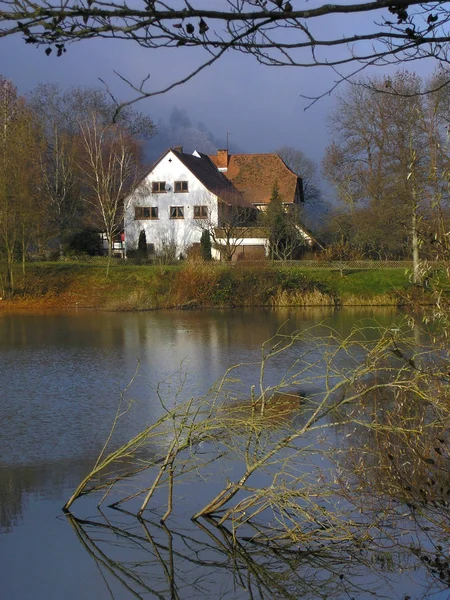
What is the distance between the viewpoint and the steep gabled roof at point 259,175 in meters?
53.8

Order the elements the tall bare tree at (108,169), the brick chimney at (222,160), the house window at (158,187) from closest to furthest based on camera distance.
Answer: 1. the tall bare tree at (108,169)
2. the house window at (158,187)
3. the brick chimney at (222,160)

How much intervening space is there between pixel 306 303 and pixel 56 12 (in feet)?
97.7

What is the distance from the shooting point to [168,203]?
50.4 meters

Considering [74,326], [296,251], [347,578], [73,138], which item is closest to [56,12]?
[347,578]

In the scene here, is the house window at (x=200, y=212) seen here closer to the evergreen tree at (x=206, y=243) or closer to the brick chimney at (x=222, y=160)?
the evergreen tree at (x=206, y=243)

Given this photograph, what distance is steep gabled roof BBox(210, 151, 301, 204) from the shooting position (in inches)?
2117

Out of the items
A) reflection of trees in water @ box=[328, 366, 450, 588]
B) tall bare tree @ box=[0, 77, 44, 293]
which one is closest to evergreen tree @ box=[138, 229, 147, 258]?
tall bare tree @ box=[0, 77, 44, 293]

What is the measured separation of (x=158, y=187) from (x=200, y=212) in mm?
3355

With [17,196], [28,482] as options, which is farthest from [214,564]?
[17,196]

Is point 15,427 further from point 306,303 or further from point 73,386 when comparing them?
point 306,303

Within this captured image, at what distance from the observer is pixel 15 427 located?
10938mm

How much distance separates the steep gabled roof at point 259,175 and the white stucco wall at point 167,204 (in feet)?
15.3

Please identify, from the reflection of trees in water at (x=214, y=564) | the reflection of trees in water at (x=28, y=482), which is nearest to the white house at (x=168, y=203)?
the reflection of trees in water at (x=28, y=482)

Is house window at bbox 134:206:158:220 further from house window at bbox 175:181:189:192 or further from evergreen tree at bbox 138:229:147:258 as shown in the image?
house window at bbox 175:181:189:192
